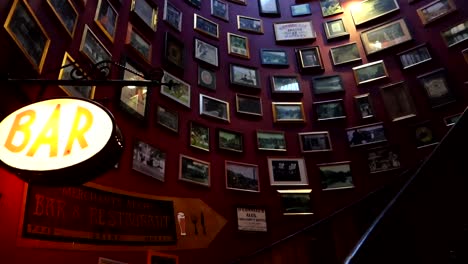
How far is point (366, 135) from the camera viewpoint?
6.51 m

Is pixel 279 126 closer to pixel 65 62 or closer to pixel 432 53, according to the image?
pixel 432 53

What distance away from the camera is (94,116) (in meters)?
2.59

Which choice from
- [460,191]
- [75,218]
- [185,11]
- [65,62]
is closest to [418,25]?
[185,11]

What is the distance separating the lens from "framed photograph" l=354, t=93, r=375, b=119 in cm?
668

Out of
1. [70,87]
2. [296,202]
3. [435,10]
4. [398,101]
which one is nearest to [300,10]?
[435,10]

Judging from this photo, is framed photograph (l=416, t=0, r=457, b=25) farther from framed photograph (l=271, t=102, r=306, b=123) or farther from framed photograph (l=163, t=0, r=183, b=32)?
framed photograph (l=163, t=0, r=183, b=32)

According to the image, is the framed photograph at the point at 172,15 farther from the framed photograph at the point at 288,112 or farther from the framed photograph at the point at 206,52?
the framed photograph at the point at 288,112

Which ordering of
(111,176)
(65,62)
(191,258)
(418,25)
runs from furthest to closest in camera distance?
1. (418,25)
2. (191,258)
3. (111,176)
4. (65,62)

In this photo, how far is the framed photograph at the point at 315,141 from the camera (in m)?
6.56

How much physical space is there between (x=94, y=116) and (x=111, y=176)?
1775 millimetres

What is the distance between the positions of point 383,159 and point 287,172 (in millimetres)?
1597

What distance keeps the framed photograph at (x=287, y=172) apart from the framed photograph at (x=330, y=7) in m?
3.53

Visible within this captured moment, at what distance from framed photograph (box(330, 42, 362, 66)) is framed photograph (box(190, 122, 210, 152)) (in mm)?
3150

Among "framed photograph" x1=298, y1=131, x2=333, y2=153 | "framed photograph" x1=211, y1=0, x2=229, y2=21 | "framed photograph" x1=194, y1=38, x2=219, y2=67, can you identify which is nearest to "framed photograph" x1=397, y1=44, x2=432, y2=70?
"framed photograph" x1=298, y1=131, x2=333, y2=153
